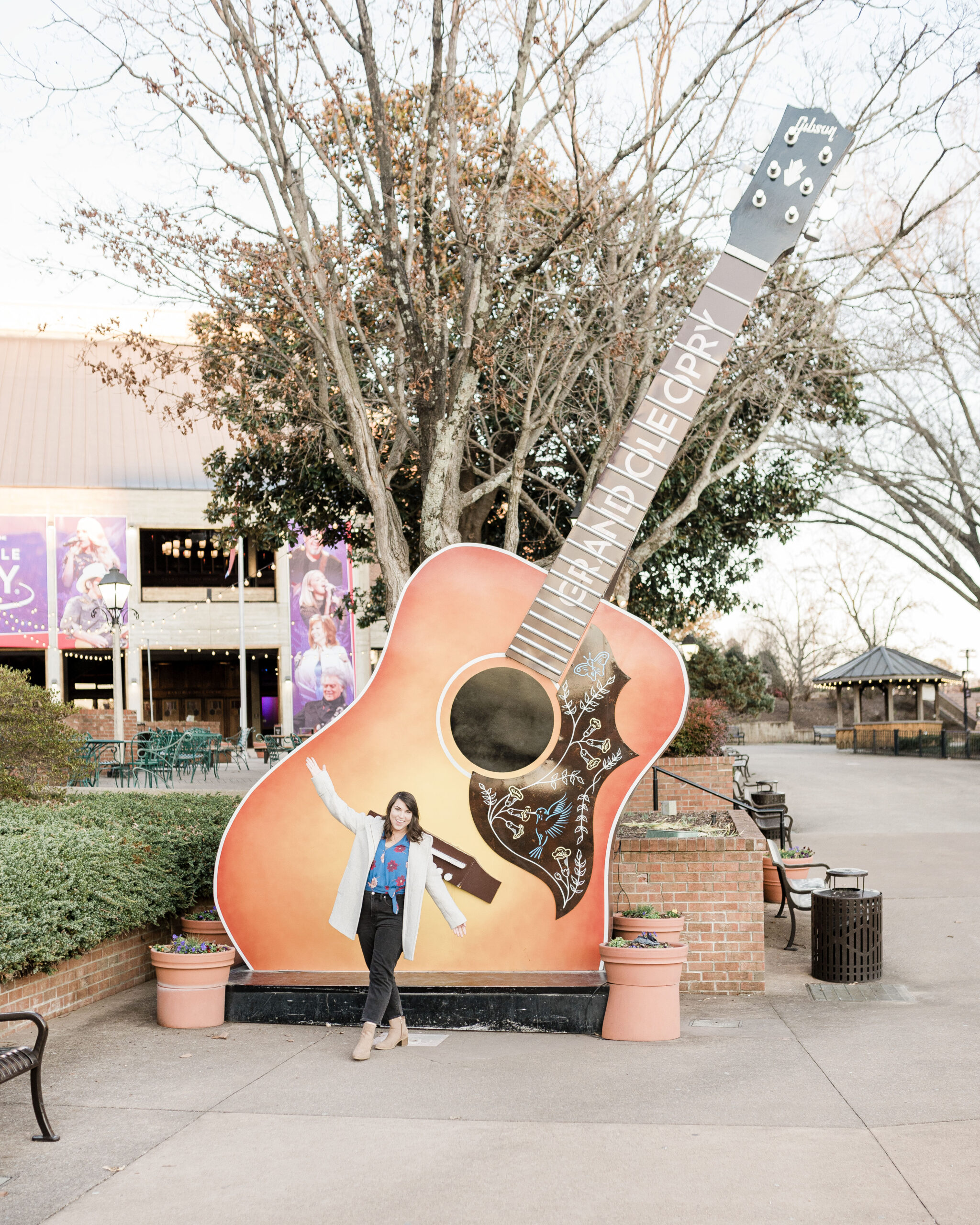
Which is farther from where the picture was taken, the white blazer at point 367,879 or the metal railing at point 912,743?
the metal railing at point 912,743

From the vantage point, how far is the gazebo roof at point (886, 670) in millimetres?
43656

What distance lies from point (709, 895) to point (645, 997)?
1399mm

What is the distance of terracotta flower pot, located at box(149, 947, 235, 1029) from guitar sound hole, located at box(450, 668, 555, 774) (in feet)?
6.63

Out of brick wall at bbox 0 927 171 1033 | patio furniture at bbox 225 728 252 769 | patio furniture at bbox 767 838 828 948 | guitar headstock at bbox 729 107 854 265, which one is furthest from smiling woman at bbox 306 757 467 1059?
Result: patio furniture at bbox 225 728 252 769

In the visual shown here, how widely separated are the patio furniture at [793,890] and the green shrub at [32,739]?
7.01 m

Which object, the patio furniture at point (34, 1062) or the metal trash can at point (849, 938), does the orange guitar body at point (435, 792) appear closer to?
the metal trash can at point (849, 938)

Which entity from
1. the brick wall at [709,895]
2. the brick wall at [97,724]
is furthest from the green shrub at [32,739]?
the brick wall at [97,724]

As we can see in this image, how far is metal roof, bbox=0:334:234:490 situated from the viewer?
139 ft

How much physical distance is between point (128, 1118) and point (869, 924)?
542 cm

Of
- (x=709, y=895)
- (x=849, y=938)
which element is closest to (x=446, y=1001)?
(x=709, y=895)

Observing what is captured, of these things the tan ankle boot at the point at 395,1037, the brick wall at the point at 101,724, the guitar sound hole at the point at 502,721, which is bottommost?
the tan ankle boot at the point at 395,1037

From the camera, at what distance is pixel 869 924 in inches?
329

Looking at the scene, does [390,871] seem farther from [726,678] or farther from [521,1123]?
[726,678]

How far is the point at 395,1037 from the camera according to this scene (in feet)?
21.4
